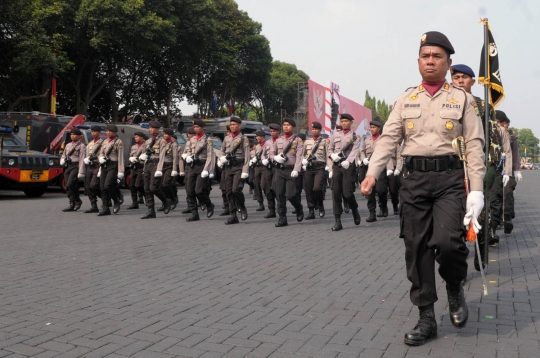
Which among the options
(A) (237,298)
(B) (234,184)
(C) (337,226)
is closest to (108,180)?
(B) (234,184)

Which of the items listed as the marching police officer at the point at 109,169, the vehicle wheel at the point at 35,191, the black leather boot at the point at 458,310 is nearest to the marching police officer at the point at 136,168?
the marching police officer at the point at 109,169

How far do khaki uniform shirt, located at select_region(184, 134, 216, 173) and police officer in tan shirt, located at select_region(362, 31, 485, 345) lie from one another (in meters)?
7.64

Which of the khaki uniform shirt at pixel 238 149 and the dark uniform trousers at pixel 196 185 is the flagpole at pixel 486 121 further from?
the dark uniform trousers at pixel 196 185

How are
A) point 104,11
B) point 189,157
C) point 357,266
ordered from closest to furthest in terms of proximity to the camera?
point 357,266
point 189,157
point 104,11

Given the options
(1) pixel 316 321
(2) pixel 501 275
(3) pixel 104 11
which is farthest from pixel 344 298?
(3) pixel 104 11

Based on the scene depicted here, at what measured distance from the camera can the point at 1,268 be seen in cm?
710

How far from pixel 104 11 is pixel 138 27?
1.68 meters

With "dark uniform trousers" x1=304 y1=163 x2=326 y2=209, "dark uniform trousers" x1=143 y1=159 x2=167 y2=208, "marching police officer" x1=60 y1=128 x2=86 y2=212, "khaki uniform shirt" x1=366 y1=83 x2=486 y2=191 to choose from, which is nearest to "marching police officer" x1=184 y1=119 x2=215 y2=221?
"dark uniform trousers" x1=143 y1=159 x2=167 y2=208

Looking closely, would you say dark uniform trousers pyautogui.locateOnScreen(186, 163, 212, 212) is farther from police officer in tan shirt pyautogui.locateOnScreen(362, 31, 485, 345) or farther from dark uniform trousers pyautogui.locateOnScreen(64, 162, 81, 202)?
police officer in tan shirt pyautogui.locateOnScreen(362, 31, 485, 345)

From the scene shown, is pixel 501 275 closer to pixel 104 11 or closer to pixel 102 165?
pixel 102 165

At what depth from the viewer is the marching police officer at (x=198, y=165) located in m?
12.2

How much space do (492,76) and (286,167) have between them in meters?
5.45

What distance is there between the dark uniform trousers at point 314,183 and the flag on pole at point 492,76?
17.8 ft

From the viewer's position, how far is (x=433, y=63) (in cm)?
459
